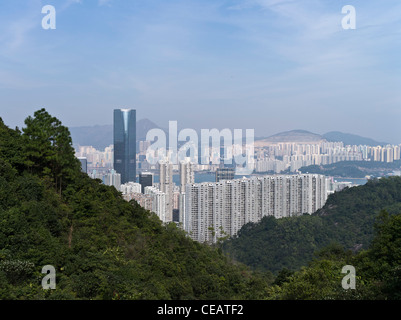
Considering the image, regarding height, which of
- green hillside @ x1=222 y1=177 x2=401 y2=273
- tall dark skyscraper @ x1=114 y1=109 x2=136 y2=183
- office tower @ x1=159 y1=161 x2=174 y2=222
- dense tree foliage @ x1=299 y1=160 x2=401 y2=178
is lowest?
green hillside @ x1=222 y1=177 x2=401 y2=273

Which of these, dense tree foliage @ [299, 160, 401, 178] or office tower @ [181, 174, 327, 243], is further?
office tower @ [181, 174, 327, 243]

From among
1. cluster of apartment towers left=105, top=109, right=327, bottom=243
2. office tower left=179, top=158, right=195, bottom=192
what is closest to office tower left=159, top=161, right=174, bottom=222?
cluster of apartment towers left=105, top=109, right=327, bottom=243

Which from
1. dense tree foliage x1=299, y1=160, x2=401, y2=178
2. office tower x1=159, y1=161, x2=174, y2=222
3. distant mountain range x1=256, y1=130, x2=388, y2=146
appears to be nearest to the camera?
distant mountain range x1=256, y1=130, x2=388, y2=146

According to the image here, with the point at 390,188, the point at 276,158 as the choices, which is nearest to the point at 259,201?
the point at 276,158

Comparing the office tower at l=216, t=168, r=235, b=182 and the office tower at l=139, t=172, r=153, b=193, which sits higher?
the office tower at l=216, t=168, r=235, b=182

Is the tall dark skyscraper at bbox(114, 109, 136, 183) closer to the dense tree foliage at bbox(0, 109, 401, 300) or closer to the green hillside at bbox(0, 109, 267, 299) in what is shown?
the green hillside at bbox(0, 109, 267, 299)

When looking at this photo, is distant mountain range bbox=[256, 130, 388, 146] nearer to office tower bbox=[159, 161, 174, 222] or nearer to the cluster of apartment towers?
the cluster of apartment towers

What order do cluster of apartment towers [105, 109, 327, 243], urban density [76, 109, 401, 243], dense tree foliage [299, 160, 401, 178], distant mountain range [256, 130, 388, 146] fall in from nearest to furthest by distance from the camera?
distant mountain range [256, 130, 388, 146]
urban density [76, 109, 401, 243]
dense tree foliage [299, 160, 401, 178]
cluster of apartment towers [105, 109, 327, 243]
